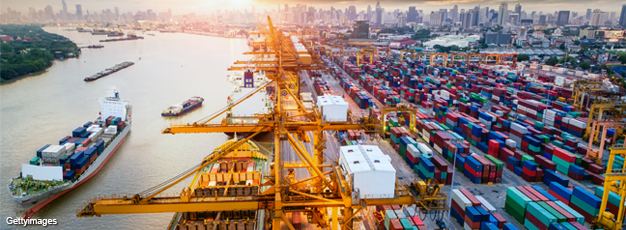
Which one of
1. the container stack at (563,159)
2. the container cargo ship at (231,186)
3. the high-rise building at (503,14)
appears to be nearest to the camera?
the container cargo ship at (231,186)

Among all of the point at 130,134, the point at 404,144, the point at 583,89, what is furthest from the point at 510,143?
the point at 130,134

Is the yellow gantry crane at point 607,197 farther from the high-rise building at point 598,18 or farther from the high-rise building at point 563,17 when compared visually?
the high-rise building at point 563,17

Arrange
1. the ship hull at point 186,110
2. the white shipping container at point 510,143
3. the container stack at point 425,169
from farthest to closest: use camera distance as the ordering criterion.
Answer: the ship hull at point 186,110, the white shipping container at point 510,143, the container stack at point 425,169

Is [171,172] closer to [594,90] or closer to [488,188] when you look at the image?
[488,188]

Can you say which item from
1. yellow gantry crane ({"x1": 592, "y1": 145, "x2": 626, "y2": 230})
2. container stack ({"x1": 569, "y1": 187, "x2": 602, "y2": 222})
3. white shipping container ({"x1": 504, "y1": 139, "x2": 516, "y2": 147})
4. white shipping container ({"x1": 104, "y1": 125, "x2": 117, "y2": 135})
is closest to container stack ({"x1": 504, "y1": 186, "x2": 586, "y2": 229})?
yellow gantry crane ({"x1": 592, "y1": 145, "x2": 626, "y2": 230})

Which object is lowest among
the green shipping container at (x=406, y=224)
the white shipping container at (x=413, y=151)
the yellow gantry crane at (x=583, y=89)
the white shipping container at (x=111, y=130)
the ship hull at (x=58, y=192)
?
the ship hull at (x=58, y=192)

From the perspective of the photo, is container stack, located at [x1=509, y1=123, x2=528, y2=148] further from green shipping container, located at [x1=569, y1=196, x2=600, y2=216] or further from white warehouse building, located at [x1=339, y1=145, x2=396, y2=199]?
white warehouse building, located at [x1=339, y1=145, x2=396, y2=199]

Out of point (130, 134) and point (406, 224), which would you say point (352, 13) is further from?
point (406, 224)

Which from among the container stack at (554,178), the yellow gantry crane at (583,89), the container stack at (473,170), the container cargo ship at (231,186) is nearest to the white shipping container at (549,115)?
the yellow gantry crane at (583,89)

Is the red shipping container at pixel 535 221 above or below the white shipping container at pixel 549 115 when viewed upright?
below
